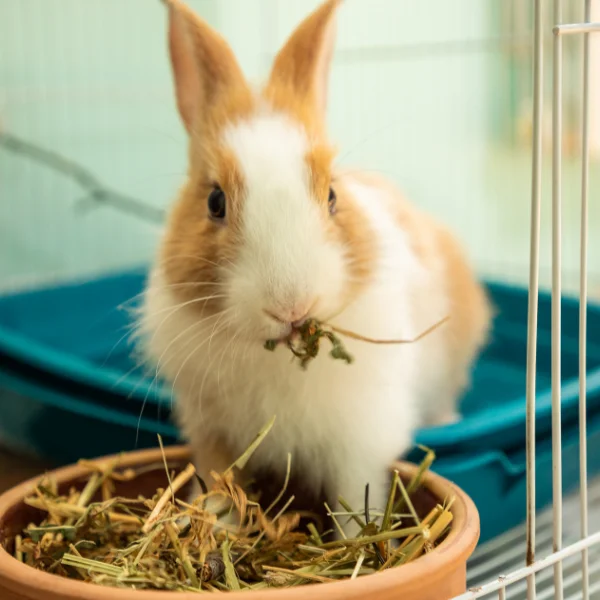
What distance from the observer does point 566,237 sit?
109 inches

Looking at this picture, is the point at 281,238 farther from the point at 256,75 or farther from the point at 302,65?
the point at 256,75

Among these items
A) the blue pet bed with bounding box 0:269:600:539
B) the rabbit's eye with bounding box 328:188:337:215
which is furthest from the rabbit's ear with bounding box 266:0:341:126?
the blue pet bed with bounding box 0:269:600:539

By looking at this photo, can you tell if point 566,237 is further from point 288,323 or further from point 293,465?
point 288,323

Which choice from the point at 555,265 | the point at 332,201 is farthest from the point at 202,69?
the point at 555,265

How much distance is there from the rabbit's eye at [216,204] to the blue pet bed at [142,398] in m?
0.26

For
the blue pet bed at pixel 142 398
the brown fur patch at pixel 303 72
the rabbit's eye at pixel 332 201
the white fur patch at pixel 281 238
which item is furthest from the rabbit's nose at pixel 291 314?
the blue pet bed at pixel 142 398

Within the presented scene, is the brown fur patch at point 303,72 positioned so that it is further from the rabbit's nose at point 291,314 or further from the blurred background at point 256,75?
the blurred background at point 256,75

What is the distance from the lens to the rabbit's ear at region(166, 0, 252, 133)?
3.56 ft

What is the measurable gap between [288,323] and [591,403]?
0.78m

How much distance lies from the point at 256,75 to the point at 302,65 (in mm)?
1218

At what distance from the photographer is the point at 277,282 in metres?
0.90

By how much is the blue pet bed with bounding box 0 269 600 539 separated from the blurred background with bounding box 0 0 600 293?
234mm

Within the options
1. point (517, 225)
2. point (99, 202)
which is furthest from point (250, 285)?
point (517, 225)

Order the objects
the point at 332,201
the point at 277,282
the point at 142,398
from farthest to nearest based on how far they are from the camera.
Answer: the point at 142,398 < the point at 332,201 < the point at 277,282
